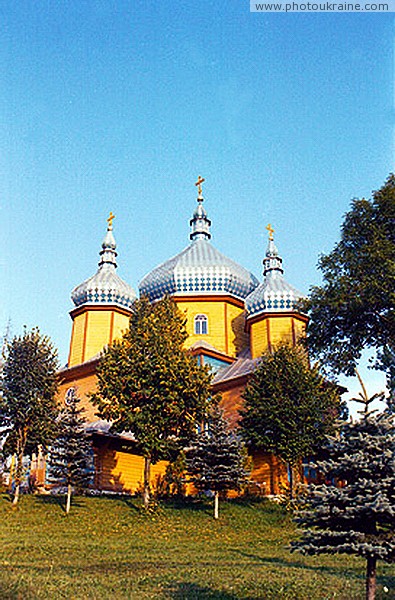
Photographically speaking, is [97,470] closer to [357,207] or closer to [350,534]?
[357,207]

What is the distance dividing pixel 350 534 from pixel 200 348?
2148cm

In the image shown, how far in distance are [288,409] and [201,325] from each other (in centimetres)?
1035

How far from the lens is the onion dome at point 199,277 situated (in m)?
31.5

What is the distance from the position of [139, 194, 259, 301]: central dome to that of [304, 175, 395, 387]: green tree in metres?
10.6

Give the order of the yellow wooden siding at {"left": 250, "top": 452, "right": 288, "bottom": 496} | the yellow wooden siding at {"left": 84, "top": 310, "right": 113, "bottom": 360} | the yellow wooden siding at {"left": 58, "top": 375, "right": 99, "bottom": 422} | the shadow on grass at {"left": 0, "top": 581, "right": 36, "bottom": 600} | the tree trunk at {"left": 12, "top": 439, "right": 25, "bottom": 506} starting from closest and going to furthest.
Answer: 1. the shadow on grass at {"left": 0, "top": 581, "right": 36, "bottom": 600}
2. the tree trunk at {"left": 12, "top": 439, "right": 25, "bottom": 506}
3. the yellow wooden siding at {"left": 250, "top": 452, "right": 288, "bottom": 496}
4. the yellow wooden siding at {"left": 58, "top": 375, "right": 99, "bottom": 422}
5. the yellow wooden siding at {"left": 84, "top": 310, "right": 113, "bottom": 360}

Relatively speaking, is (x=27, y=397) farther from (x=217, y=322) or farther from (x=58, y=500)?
(x=217, y=322)

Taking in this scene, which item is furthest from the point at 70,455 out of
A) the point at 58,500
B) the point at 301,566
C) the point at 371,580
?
the point at 371,580

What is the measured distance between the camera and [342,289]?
19.8m

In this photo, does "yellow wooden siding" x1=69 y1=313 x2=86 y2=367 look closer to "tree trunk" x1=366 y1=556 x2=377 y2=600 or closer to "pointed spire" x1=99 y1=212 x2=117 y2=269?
"pointed spire" x1=99 y1=212 x2=117 y2=269

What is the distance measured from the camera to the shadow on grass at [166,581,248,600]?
798cm

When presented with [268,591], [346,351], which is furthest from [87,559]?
[346,351]

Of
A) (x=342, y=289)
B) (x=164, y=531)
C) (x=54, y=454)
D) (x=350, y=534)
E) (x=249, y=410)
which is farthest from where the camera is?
(x=249, y=410)

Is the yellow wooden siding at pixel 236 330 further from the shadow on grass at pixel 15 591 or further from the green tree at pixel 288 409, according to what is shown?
the shadow on grass at pixel 15 591

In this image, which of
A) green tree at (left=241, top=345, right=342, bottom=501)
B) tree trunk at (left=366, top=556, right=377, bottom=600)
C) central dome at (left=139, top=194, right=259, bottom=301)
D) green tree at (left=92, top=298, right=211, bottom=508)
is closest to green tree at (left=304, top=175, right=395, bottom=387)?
green tree at (left=241, top=345, right=342, bottom=501)
